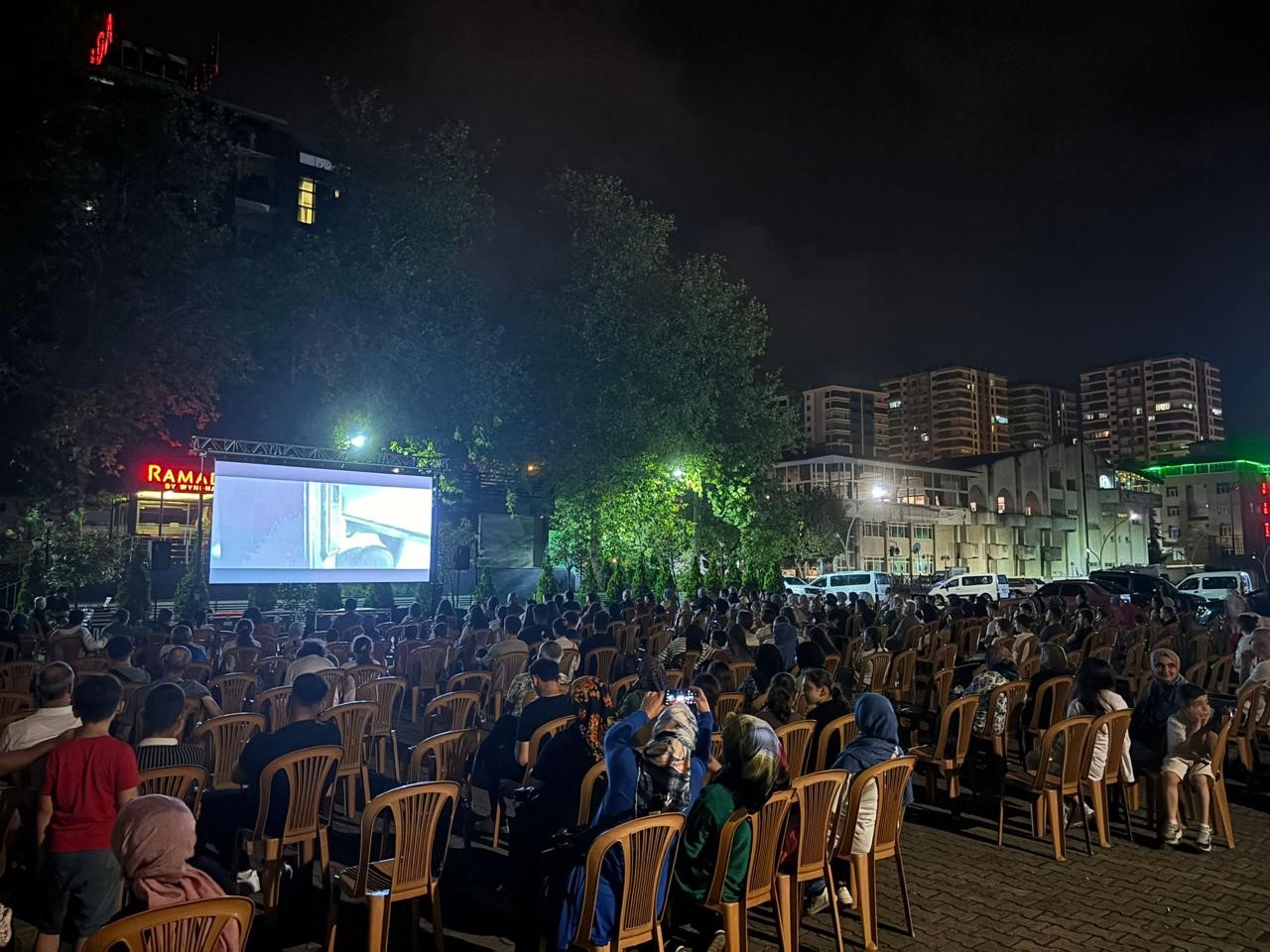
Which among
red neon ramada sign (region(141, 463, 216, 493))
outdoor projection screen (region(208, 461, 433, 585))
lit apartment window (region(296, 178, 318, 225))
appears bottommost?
outdoor projection screen (region(208, 461, 433, 585))

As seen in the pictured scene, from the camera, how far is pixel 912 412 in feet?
512

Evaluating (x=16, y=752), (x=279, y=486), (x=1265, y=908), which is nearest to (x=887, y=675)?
(x=1265, y=908)

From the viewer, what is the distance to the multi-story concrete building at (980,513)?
60959mm

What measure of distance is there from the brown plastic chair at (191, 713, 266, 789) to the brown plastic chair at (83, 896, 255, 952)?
3.42 m

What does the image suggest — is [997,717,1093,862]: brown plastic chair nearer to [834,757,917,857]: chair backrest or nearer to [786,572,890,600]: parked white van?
[834,757,917,857]: chair backrest

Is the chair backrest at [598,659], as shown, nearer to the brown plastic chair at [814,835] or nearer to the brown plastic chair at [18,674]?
the brown plastic chair at [18,674]

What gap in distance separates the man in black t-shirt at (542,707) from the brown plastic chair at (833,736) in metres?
1.63

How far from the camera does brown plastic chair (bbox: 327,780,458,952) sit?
393 centimetres

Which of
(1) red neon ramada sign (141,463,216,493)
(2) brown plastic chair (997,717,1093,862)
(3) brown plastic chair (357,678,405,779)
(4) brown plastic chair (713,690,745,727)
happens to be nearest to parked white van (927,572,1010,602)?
(1) red neon ramada sign (141,463,216,493)

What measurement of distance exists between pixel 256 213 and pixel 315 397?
23439mm

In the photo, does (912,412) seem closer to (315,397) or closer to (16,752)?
(315,397)

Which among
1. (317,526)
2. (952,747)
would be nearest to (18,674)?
(317,526)

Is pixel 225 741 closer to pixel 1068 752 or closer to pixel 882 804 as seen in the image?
pixel 882 804

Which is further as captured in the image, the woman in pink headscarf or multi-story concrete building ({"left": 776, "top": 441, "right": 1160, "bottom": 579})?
multi-story concrete building ({"left": 776, "top": 441, "right": 1160, "bottom": 579})
